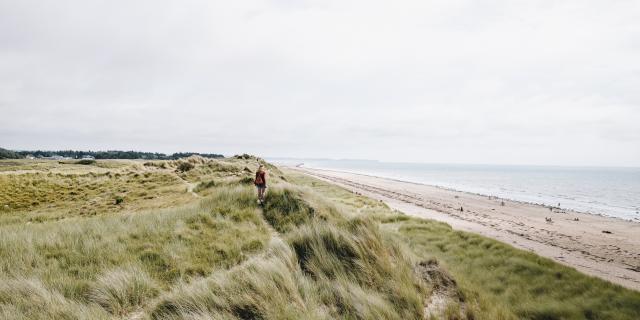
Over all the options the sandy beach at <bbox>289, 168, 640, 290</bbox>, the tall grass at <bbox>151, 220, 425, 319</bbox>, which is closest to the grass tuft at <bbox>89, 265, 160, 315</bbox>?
the tall grass at <bbox>151, 220, 425, 319</bbox>

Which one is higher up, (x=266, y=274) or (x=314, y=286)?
(x=266, y=274)

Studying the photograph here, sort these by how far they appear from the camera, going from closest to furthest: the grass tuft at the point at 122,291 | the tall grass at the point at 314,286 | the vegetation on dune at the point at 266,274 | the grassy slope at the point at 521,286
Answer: the tall grass at the point at 314,286
the vegetation on dune at the point at 266,274
the grass tuft at the point at 122,291
the grassy slope at the point at 521,286

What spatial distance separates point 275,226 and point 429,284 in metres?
5.38

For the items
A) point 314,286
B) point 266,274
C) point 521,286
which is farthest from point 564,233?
point 266,274

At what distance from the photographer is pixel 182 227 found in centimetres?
903

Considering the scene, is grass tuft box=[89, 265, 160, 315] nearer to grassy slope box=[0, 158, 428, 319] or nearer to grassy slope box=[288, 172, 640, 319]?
grassy slope box=[0, 158, 428, 319]

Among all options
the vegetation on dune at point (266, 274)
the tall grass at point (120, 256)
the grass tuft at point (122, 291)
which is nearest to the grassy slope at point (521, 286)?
the vegetation on dune at point (266, 274)

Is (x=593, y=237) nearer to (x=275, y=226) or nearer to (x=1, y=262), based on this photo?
(x=275, y=226)

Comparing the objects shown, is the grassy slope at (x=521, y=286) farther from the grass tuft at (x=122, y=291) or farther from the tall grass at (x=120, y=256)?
the grass tuft at (x=122, y=291)

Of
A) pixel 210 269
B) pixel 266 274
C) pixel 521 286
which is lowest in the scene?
pixel 521 286

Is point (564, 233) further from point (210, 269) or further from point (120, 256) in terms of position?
point (120, 256)

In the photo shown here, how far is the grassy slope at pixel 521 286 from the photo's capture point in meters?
7.67

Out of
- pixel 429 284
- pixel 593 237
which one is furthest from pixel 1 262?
pixel 593 237

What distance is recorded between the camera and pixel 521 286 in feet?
32.6
